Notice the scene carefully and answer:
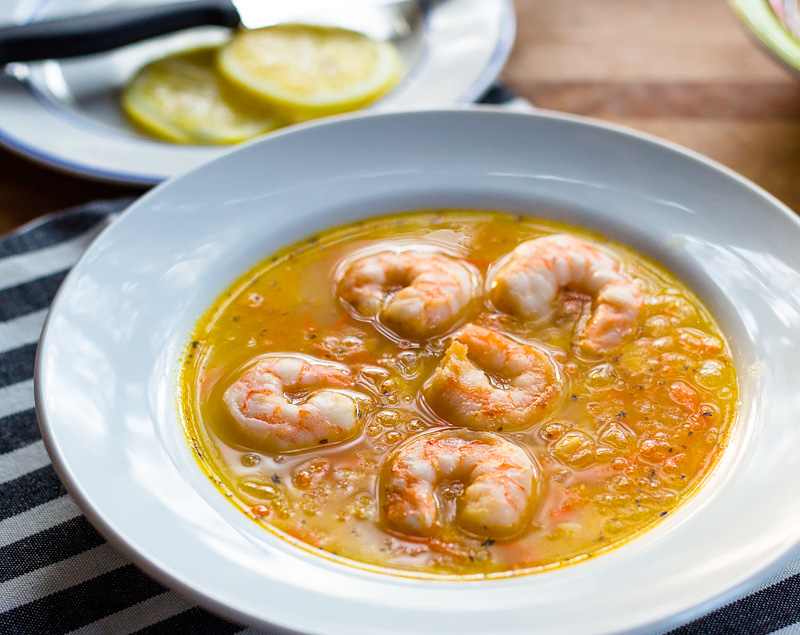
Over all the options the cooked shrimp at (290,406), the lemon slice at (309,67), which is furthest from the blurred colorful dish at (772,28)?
the cooked shrimp at (290,406)

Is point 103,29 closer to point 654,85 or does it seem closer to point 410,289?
point 410,289

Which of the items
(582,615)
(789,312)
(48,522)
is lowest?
(48,522)

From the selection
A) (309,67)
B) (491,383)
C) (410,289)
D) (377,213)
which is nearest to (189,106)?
(309,67)

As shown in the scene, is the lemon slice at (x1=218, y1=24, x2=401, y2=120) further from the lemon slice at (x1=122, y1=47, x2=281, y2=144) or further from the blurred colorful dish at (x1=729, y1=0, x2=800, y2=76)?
the blurred colorful dish at (x1=729, y1=0, x2=800, y2=76)

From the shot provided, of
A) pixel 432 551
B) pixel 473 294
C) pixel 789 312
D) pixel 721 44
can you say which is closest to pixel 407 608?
pixel 432 551

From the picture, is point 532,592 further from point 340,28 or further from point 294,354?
point 340,28

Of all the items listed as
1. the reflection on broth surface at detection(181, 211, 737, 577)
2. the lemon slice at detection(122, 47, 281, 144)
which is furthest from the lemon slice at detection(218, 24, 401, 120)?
the reflection on broth surface at detection(181, 211, 737, 577)
